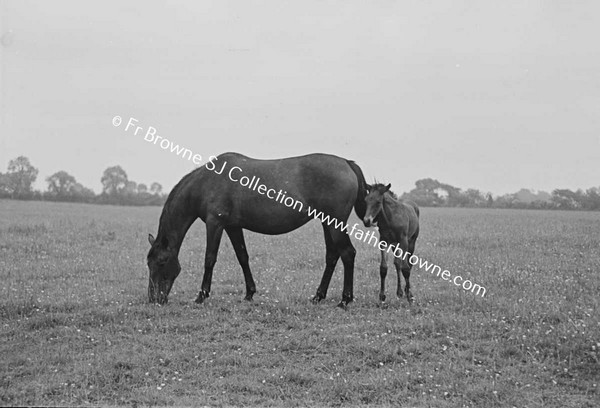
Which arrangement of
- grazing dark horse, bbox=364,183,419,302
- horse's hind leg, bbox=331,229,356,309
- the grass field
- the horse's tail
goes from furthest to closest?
the horse's tail < grazing dark horse, bbox=364,183,419,302 < horse's hind leg, bbox=331,229,356,309 < the grass field

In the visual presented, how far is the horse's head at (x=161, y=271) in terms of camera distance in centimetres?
954

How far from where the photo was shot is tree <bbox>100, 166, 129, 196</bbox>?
204 ft

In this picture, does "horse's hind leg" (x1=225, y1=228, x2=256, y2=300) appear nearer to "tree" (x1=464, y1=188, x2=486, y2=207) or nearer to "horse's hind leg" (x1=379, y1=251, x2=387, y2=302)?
"horse's hind leg" (x1=379, y1=251, x2=387, y2=302)

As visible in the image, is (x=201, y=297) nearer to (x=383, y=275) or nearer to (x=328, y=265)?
(x=328, y=265)

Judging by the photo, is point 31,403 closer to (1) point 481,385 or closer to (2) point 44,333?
(2) point 44,333

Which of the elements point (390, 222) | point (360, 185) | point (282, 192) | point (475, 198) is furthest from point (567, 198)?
point (282, 192)

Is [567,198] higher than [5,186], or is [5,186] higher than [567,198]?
[567,198]

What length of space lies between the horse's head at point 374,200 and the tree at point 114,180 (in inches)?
2231

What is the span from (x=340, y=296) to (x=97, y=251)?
32.0 ft

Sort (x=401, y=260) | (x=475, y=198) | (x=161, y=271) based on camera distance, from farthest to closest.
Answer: (x=475, y=198), (x=401, y=260), (x=161, y=271)

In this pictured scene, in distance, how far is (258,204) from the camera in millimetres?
9539

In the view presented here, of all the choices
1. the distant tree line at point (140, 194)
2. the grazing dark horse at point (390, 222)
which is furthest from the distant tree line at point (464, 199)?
the grazing dark horse at point (390, 222)

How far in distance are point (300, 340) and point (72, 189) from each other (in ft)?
202

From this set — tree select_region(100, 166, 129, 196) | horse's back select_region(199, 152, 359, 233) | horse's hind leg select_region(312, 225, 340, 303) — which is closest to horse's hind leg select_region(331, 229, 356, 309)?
horse's hind leg select_region(312, 225, 340, 303)
